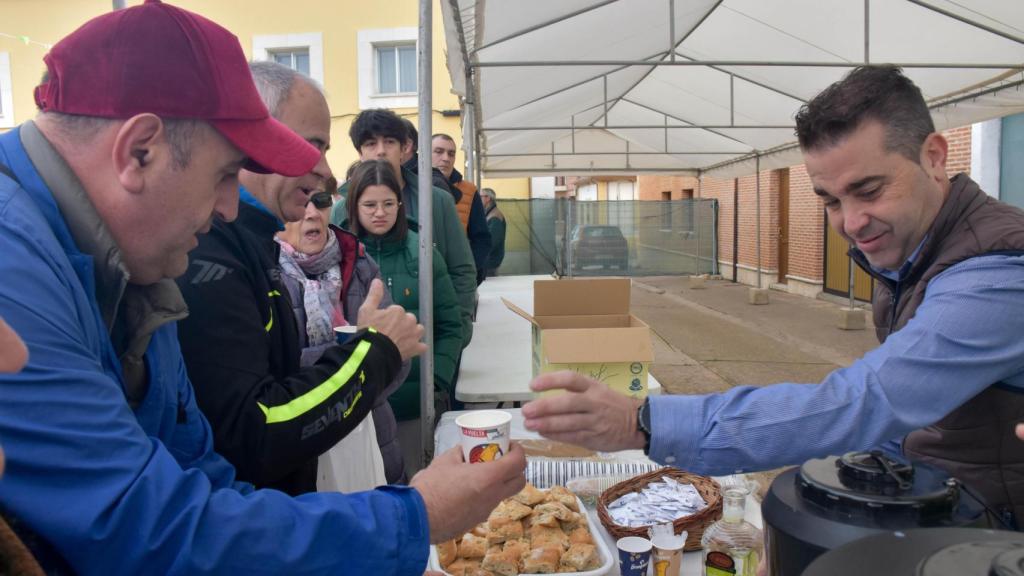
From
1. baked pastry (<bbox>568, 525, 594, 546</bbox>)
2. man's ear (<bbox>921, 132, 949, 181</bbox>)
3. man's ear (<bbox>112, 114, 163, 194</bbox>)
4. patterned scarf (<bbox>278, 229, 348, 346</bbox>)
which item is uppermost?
man's ear (<bbox>921, 132, 949, 181</bbox>)

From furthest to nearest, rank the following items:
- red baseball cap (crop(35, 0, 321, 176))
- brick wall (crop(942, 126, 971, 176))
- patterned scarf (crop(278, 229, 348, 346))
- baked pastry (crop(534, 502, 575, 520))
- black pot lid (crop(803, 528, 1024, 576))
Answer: brick wall (crop(942, 126, 971, 176)) < patterned scarf (crop(278, 229, 348, 346)) < baked pastry (crop(534, 502, 575, 520)) < red baseball cap (crop(35, 0, 321, 176)) < black pot lid (crop(803, 528, 1024, 576))

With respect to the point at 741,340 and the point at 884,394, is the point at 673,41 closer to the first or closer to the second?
the point at 884,394

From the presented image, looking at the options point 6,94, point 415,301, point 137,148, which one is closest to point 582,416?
point 137,148

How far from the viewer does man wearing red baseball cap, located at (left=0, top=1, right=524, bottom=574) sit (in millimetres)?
770

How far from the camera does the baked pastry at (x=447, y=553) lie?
171 centimetres

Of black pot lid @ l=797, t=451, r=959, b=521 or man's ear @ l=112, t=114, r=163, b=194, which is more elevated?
man's ear @ l=112, t=114, r=163, b=194

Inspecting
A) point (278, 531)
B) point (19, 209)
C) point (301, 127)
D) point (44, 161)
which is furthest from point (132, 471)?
point (301, 127)

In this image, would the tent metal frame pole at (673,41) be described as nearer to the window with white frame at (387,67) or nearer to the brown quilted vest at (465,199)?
the brown quilted vest at (465,199)

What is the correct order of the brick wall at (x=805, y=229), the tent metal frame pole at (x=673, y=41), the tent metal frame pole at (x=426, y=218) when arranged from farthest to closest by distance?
the brick wall at (x=805, y=229) → the tent metal frame pole at (x=673, y=41) → the tent metal frame pole at (x=426, y=218)

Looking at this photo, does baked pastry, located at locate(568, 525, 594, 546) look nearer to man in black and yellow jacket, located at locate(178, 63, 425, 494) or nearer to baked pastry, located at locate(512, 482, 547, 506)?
baked pastry, located at locate(512, 482, 547, 506)

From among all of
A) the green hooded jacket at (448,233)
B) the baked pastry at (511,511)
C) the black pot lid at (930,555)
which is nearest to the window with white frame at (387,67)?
the green hooded jacket at (448,233)

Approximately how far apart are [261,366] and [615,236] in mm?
15872

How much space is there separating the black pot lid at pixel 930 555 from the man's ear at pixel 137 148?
1028 millimetres

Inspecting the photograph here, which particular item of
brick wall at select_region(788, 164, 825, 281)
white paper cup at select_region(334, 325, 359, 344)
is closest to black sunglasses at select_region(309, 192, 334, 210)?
white paper cup at select_region(334, 325, 359, 344)
